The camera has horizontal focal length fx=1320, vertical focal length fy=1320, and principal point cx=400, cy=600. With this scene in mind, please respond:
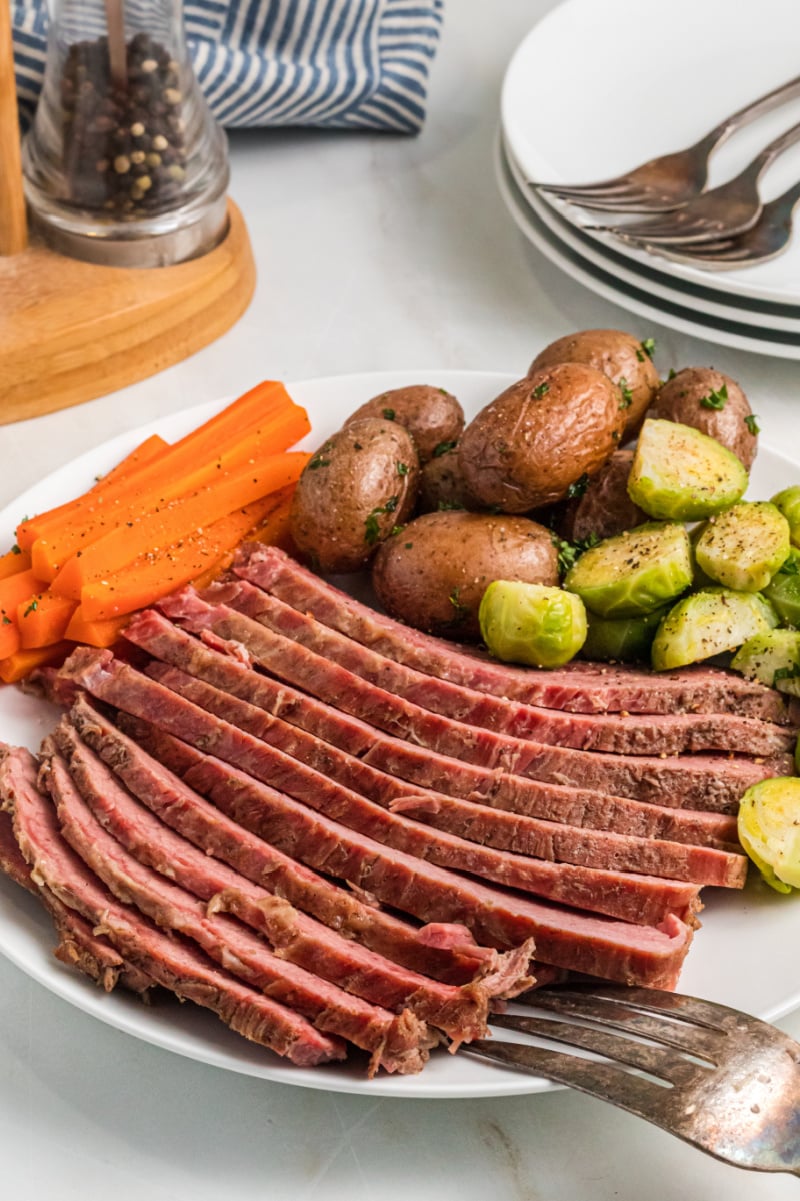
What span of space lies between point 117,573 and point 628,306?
1.76m

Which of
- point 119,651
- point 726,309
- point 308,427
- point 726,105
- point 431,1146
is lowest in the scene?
point 431,1146

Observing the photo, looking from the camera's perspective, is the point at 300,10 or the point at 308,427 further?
the point at 300,10

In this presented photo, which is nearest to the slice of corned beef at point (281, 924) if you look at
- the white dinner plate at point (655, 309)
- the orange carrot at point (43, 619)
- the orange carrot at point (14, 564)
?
the orange carrot at point (43, 619)

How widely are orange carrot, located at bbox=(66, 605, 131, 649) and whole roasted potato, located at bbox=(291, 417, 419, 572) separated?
45 cm

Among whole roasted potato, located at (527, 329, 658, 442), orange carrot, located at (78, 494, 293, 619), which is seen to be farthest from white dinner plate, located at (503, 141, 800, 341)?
orange carrot, located at (78, 494, 293, 619)

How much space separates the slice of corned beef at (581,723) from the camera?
101 inches

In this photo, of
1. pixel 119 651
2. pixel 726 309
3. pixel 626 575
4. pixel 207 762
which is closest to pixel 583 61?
pixel 726 309

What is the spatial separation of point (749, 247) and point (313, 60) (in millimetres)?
1755

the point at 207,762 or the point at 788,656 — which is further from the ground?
the point at 788,656

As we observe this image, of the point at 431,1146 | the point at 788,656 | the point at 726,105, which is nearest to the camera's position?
the point at 431,1146

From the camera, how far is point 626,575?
2.71 meters

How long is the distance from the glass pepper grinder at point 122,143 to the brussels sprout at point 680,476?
1.72 m

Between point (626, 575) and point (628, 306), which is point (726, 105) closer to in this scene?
point (628, 306)

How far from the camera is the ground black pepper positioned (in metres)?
3.58
